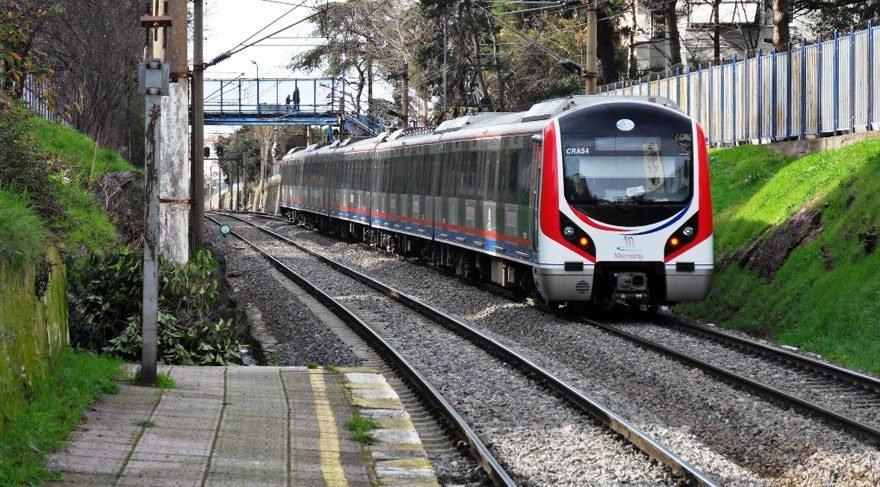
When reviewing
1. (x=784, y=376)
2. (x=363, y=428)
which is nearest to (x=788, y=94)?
(x=784, y=376)

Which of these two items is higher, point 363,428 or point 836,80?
point 836,80

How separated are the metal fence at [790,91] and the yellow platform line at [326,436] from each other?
14.4 metres

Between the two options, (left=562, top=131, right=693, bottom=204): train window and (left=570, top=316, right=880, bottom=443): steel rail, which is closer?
(left=570, top=316, right=880, bottom=443): steel rail

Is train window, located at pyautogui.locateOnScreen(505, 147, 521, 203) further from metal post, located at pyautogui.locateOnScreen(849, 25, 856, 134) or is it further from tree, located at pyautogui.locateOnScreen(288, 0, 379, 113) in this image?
tree, located at pyautogui.locateOnScreen(288, 0, 379, 113)

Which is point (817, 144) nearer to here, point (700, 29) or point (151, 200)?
point (151, 200)

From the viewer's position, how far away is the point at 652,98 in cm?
1847

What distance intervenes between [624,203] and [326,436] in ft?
31.1

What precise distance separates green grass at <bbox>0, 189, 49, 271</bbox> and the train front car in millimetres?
9190

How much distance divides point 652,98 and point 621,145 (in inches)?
37.3

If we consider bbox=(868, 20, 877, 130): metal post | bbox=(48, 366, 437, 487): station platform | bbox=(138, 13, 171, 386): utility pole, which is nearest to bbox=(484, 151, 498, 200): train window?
bbox=(868, 20, 877, 130): metal post

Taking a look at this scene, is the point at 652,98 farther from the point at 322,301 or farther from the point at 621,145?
the point at 322,301

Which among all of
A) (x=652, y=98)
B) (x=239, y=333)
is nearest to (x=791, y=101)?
(x=652, y=98)

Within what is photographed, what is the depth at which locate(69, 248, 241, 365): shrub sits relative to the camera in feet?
43.0

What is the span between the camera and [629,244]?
1795 centimetres
